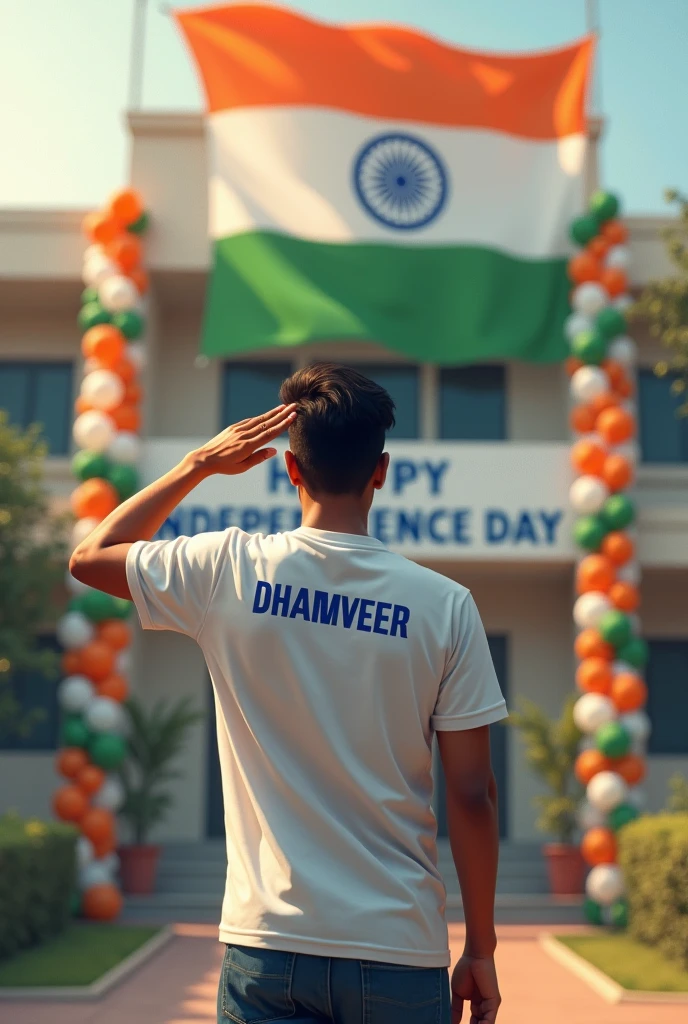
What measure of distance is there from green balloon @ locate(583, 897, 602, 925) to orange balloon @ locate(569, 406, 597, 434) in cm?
521

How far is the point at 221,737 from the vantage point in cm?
190

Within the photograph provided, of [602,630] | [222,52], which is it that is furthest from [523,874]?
[222,52]

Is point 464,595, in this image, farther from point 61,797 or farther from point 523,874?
point 523,874

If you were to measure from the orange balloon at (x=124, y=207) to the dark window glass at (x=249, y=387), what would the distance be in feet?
8.91

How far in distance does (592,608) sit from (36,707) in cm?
729

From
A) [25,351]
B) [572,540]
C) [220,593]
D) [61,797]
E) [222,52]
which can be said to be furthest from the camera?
[25,351]

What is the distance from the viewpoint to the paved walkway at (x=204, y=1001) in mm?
6840

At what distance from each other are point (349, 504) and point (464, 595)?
0.87 feet

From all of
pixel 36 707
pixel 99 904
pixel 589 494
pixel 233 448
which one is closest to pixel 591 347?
pixel 589 494

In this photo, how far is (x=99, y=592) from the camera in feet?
40.4

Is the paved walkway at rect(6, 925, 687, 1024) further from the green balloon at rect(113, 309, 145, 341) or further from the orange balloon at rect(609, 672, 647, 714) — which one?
the green balloon at rect(113, 309, 145, 341)

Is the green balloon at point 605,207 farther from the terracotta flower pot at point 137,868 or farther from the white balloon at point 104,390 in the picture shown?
the terracotta flower pot at point 137,868

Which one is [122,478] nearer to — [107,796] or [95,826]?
[107,796]

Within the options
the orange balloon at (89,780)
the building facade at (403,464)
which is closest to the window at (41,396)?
the building facade at (403,464)
